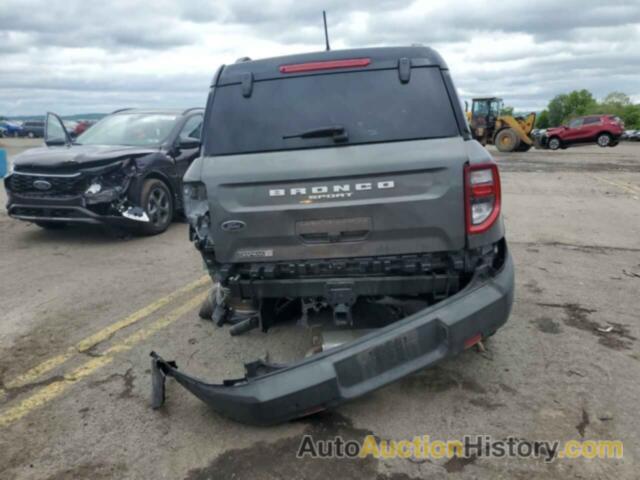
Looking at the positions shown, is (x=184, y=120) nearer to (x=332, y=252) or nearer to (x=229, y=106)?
(x=229, y=106)

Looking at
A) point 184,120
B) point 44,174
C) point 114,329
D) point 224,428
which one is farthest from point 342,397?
point 184,120

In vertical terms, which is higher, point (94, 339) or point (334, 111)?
point (334, 111)

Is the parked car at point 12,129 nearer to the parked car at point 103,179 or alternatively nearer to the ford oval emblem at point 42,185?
the parked car at point 103,179

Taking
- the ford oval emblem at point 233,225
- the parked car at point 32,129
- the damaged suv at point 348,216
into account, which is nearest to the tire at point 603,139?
the damaged suv at point 348,216

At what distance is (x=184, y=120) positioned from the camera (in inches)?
339

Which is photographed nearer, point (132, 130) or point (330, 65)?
point (330, 65)

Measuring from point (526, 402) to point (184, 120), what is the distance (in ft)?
22.8

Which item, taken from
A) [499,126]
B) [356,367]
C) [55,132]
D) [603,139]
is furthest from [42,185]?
[603,139]

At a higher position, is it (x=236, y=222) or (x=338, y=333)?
(x=236, y=222)

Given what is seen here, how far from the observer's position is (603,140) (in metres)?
28.7

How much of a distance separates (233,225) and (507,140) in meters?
26.3

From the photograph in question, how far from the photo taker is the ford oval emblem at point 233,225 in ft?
10.7

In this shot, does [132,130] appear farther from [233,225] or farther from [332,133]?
[332,133]

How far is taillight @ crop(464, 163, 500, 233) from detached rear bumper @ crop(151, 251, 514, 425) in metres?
0.38
